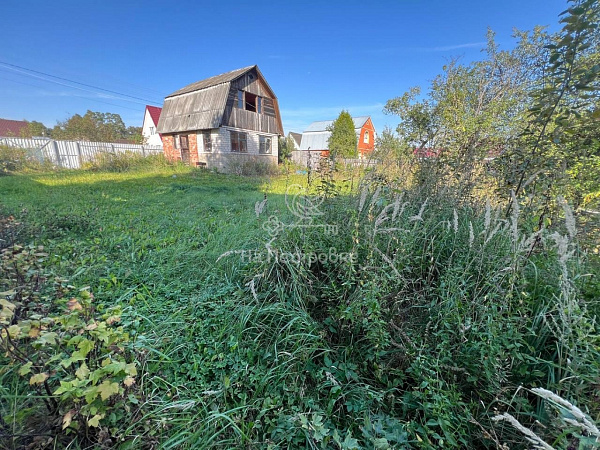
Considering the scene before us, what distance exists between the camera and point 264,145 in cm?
1506

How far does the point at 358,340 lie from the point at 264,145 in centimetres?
1505

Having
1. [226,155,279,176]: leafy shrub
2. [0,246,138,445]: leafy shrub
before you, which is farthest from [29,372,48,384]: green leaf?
[226,155,279,176]: leafy shrub

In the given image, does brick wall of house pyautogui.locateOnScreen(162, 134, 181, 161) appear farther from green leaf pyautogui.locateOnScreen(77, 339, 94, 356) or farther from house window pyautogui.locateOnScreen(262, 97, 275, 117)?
green leaf pyautogui.locateOnScreen(77, 339, 94, 356)

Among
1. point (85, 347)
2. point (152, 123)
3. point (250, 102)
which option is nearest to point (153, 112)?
point (152, 123)

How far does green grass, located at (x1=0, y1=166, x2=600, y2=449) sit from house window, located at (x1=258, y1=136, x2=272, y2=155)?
13.6m

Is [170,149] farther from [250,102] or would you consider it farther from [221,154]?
[250,102]

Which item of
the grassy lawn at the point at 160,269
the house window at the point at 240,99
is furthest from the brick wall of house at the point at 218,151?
the grassy lawn at the point at 160,269

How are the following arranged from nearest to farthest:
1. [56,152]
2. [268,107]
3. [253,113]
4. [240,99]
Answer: [56,152], [240,99], [253,113], [268,107]

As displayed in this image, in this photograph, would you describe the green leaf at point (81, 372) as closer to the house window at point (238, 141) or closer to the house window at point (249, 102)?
the house window at point (238, 141)

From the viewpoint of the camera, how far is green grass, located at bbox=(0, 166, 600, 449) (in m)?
1.02

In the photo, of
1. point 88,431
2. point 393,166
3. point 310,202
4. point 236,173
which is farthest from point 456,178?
point 236,173

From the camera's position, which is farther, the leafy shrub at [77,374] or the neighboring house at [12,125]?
the neighboring house at [12,125]

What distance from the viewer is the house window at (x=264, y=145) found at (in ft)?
48.3

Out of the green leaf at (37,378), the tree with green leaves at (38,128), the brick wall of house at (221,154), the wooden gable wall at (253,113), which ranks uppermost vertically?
the tree with green leaves at (38,128)
